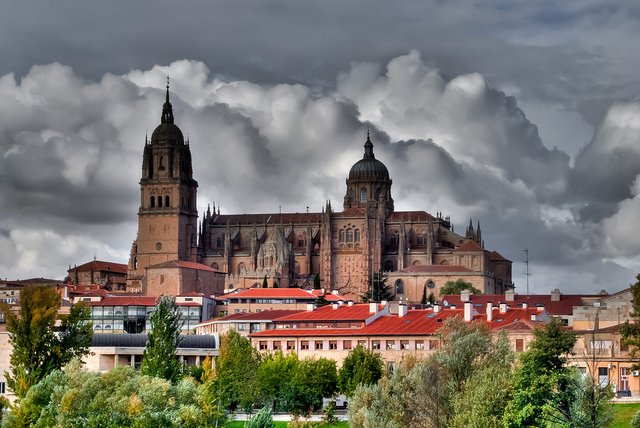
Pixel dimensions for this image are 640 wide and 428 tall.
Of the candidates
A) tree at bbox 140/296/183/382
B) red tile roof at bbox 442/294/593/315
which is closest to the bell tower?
red tile roof at bbox 442/294/593/315

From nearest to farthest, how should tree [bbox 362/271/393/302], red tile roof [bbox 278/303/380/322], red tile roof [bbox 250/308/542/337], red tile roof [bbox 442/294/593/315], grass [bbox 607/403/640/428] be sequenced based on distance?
grass [bbox 607/403/640/428]
red tile roof [bbox 250/308/542/337]
red tile roof [bbox 278/303/380/322]
red tile roof [bbox 442/294/593/315]
tree [bbox 362/271/393/302]

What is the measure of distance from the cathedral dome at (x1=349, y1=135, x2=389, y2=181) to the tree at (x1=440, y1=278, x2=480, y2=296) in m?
29.9

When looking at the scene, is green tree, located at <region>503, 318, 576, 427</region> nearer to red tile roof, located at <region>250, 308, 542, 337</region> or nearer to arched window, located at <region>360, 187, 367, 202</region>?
red tile roof, located at <region>250, 308, 542, 337</region>

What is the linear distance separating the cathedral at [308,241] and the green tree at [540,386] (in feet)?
323

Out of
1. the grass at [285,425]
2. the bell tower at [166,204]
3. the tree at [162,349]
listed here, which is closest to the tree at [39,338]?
the tree at [162,349]

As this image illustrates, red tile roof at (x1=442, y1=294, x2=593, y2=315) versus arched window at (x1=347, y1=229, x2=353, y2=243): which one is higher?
arched window at (x1=347, y1=229, x2=353, y2=243)

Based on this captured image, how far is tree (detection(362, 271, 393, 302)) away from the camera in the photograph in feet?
506

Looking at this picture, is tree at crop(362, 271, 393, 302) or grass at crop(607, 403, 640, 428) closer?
grass at crop(607, 403, 640, 428)

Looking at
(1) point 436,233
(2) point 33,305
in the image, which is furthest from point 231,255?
(2) point 33,305

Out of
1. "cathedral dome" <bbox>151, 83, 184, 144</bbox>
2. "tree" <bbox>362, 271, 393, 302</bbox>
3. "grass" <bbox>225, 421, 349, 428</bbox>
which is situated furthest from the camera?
"cathedral dome" <bbox>151, 83, 184, 144</bbox>

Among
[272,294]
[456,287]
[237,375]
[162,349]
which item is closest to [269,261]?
[456,287]

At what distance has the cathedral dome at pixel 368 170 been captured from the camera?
18150cm

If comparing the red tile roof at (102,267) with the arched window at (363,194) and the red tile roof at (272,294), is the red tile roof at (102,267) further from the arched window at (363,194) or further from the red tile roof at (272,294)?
the red tile roof at (272,294)

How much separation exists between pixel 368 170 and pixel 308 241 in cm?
1454
